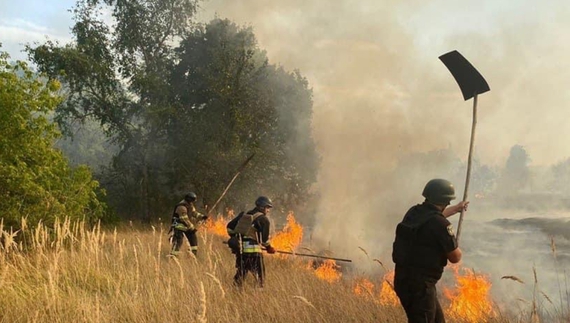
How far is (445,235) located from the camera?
388 centimetres

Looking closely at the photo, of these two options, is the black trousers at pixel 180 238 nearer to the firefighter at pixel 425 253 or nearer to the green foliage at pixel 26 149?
the green foliage at pixel 26 149

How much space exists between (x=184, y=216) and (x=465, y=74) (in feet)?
24.3

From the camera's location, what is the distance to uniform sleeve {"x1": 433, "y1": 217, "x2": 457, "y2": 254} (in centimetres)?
387

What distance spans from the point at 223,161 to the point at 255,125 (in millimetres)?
2382

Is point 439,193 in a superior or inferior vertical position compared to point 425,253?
superior

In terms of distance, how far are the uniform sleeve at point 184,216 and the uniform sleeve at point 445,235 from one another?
7.47m

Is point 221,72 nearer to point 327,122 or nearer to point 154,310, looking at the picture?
point 327,122

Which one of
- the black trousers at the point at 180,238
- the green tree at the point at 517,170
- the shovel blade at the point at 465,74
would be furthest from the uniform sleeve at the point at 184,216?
the green tree at the point at 517,170

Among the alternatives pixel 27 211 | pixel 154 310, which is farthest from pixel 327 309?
pixel 27 211

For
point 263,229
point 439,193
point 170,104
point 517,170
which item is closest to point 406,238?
point 439,193

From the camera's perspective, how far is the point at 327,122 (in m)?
32.3

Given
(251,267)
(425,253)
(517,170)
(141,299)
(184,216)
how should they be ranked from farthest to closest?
(517,170), (184,216), (251,267), (141,299), (425,253)

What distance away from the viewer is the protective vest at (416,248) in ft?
13.1

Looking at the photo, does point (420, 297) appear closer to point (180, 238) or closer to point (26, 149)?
point (180, 238)
